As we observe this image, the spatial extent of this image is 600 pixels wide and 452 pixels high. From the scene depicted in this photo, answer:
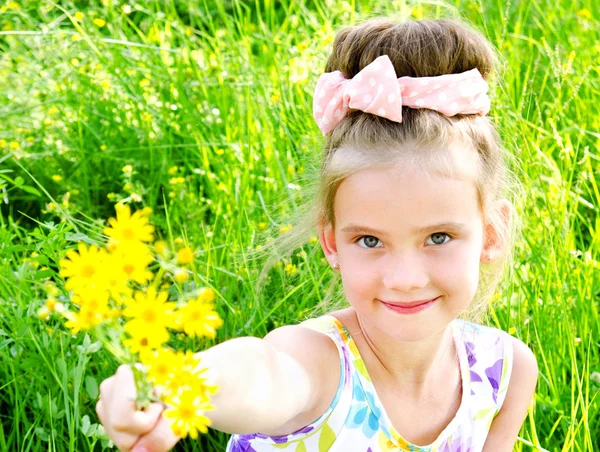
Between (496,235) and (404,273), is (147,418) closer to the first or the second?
(404,273)

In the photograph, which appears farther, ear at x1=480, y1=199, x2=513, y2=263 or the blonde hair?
ear at x1=480, y1=199, x2=513, y2=263

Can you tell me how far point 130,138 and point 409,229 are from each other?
1.34 m

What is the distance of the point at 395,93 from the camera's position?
150cm

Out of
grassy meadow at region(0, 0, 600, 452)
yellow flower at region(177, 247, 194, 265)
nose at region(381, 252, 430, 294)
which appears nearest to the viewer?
yellow flower at region(177, 247, 194, 265)

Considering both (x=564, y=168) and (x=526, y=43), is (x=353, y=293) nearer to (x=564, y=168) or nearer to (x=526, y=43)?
(x=564, y=168)

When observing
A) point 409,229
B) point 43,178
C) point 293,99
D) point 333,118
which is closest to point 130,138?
point 43,178

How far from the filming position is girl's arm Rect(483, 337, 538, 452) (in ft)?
5.92

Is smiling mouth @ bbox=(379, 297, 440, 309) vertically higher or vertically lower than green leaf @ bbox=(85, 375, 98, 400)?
higher

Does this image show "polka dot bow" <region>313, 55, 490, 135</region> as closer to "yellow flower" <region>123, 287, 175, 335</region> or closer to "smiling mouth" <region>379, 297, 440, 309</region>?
"smiling mouth" <region>379, 297, 440, 309</region>

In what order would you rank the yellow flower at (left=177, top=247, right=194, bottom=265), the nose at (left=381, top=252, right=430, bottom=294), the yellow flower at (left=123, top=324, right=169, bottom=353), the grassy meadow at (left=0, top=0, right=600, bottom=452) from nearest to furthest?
the yellow flower at (left=123, top=324, right=169, bottom=353)
the yellow flower at (left=177, top=247, right=194, bottom=265)
the nose at (left=381, top=252, right=430, bottom=294)
the grassy meadow at (left=0, top=0, right=600, bottom=452)

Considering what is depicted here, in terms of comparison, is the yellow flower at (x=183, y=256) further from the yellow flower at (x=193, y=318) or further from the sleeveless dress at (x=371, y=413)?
the sleeveless dress at (x=371, y=413)

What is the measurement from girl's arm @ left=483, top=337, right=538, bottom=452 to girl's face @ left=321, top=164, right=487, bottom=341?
14.4 inches

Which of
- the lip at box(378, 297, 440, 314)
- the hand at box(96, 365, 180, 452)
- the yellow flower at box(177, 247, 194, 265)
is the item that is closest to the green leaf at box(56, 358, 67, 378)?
the lip at box(378, 297, 440, 314)

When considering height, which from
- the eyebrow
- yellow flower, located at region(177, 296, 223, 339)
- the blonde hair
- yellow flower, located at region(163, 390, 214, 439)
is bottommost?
the eyebrow
